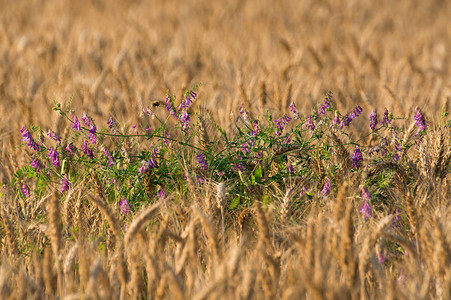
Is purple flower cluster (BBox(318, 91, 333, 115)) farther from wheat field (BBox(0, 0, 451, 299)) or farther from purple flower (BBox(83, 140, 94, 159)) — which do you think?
purple flower (BBox(83, 140, 94, 159))

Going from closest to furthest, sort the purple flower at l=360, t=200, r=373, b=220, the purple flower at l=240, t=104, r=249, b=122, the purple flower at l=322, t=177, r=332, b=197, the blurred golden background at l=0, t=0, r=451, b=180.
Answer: the purple flower at l=360, t=200, r=373, b=220 → the purple flower at l=322, t=177, r=332, b=197 → the purple flower at l=240, t=104, r=249, b=122 → the blurred golden background at l=0, t=0, r=451, b=180

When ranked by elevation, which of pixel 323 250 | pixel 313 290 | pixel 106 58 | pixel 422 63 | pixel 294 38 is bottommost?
pixel 313 290

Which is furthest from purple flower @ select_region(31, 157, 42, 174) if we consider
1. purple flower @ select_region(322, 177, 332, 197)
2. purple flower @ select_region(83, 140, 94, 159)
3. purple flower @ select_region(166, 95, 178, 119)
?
purple flower @ select_region(322, 177, 332, 197)

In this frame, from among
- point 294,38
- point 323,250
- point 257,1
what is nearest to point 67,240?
point 323,250

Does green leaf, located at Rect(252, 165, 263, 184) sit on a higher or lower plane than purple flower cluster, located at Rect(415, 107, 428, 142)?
lower

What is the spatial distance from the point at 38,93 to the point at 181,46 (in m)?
2.54

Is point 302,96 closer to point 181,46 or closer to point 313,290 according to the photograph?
point 181,46

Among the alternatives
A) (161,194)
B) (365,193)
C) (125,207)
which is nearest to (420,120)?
(365,193)

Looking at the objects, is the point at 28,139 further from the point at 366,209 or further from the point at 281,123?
the point at 366,209

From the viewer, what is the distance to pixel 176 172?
8.28ft

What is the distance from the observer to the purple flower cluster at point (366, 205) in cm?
229

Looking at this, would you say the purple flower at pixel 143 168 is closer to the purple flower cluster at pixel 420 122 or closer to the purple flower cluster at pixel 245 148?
the purple flower cluster at pixel 245 148

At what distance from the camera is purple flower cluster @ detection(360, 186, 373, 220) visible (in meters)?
2.29

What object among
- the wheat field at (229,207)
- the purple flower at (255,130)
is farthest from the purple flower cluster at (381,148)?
the purple flower at (255,130)
